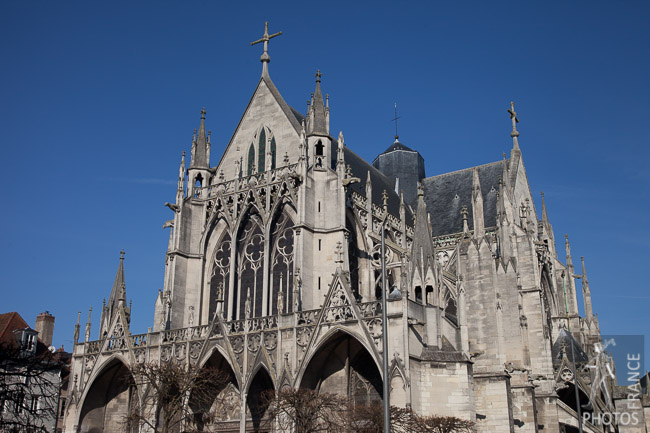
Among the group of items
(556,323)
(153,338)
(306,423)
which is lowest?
(306,423)

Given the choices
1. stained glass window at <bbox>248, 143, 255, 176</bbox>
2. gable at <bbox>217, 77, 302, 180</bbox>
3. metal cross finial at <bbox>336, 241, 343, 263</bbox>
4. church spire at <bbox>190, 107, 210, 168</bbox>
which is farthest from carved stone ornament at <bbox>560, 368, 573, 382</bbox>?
church spire at <bbox>190, 107, 210, 168</bbox>

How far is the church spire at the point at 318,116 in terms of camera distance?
96.9 ft

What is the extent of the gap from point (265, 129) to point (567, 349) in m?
17.6

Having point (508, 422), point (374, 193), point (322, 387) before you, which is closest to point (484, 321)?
point (508, 422)

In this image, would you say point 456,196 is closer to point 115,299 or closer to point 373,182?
point 373,182

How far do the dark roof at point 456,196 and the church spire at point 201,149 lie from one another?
1403 centimetres

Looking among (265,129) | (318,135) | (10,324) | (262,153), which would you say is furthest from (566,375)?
(10,324)

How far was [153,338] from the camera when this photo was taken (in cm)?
2794

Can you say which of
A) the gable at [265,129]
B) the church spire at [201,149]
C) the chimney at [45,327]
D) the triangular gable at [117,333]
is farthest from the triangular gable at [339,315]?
the chimney at [45,327]

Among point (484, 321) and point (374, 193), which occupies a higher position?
point (374, 193)

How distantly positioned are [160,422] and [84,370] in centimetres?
479

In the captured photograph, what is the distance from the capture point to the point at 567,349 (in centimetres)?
3503

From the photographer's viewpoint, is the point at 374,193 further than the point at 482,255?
Yes

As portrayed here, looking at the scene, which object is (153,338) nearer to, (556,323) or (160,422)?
(160,422)
